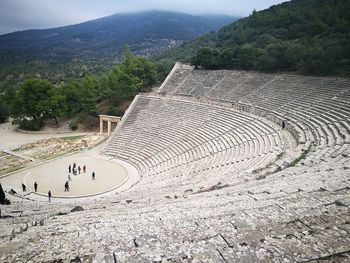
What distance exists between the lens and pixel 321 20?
4253 centimetres

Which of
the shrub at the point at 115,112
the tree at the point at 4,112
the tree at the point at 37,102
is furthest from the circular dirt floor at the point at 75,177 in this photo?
the tree at the point at 4,112

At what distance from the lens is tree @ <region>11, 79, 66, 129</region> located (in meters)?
37.3

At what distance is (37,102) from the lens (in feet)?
124

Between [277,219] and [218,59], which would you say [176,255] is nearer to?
[277,219]

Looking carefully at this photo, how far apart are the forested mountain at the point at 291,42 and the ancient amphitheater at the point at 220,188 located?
7.82 ft

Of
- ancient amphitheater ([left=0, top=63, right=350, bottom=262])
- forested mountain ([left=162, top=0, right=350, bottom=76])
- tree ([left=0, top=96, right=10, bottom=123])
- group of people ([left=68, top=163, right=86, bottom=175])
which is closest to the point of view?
ancient amphitheater ([left=0, top=63, right=350, bottom=262])

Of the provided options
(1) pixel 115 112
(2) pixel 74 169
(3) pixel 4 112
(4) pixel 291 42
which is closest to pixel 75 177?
(2) pixel 74 169

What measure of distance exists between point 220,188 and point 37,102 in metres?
33.0

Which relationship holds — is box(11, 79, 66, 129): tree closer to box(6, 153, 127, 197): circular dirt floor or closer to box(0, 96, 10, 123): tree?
box(0, 96, 10, 123): tree

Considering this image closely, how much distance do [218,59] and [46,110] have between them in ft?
76.9

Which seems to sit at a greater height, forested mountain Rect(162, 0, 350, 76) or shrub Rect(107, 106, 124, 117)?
forested mountain Rect(162, 0, 350, 76)

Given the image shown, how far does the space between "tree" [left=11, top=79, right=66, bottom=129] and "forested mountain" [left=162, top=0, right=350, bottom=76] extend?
19391 millimetres

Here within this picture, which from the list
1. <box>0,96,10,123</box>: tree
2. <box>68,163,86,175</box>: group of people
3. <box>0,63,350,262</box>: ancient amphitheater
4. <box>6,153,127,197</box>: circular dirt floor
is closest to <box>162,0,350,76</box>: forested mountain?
<box>0,63,350,262</box>: ancient amphitheater

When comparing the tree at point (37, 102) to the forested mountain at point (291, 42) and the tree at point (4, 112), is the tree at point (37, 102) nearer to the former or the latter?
the tree at point (4, 112)
